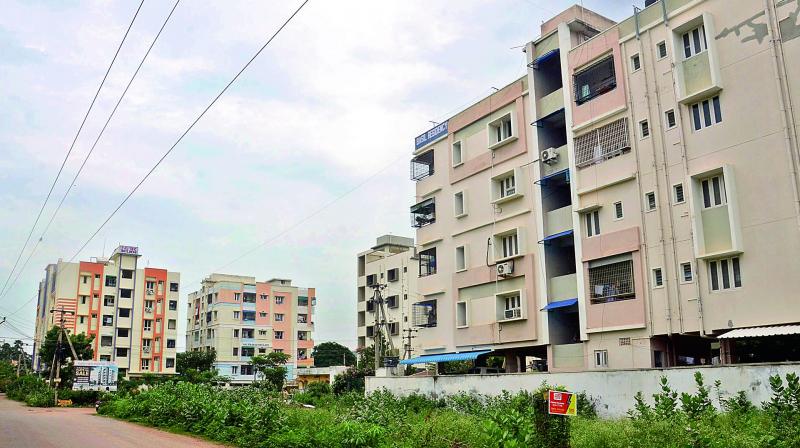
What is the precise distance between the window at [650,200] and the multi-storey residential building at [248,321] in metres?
65.8

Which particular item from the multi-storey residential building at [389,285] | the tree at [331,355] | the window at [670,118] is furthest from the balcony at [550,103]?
the tree at [331,355]

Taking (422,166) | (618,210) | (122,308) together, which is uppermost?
(422,166)

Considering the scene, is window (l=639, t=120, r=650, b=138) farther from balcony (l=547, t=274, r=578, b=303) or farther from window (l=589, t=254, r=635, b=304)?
balcony (l=547, t=274, r=578, b=303)

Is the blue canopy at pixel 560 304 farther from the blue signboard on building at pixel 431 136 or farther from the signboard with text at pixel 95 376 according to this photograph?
the signboard with text at pixel 95 376

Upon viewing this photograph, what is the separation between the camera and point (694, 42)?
23234 mm

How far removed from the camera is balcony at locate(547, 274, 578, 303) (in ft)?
88.5

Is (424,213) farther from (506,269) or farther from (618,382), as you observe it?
(618,382)

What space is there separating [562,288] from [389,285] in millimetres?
44482

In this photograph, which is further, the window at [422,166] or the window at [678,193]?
the window at [422,166]

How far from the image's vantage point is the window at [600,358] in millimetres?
24844

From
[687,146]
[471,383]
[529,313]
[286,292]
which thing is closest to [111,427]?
[471,383]

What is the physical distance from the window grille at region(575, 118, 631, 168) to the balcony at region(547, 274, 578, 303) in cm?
455

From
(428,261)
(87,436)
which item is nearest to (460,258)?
(428,261)

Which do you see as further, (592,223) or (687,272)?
(592,223)
